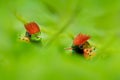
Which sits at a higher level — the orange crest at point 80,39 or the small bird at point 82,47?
the orange crest at point 80,39

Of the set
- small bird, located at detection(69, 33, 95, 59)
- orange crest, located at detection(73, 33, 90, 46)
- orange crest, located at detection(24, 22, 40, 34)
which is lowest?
small bird, located at detection(69, 33, 95, 59)

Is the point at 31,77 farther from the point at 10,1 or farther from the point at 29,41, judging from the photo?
the point at 10,1

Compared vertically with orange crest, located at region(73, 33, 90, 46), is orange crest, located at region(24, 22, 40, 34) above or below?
above

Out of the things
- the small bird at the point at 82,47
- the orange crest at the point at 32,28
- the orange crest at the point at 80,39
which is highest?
the orange crest at the point at 32,28
